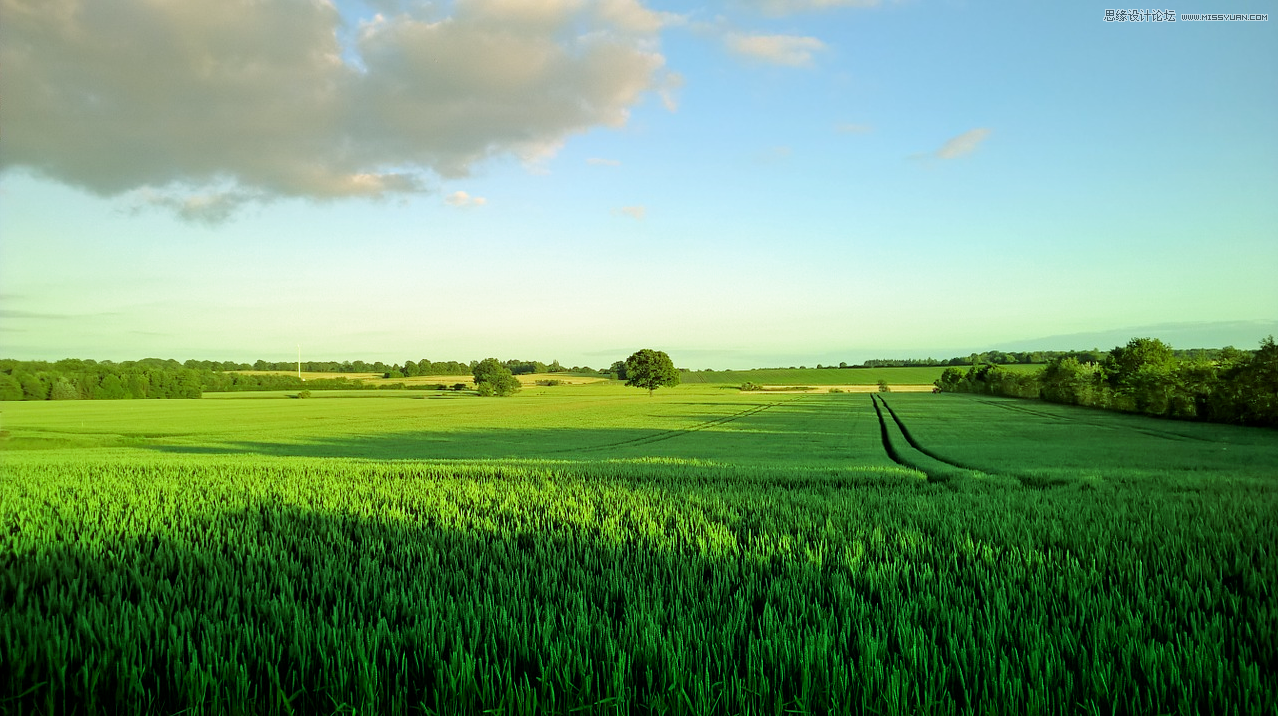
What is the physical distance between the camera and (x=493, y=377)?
4761 inches

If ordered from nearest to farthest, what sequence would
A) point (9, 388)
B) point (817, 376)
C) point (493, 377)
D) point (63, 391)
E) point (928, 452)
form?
point (928, 452) < point (9, 388) < point (63, 391) < point (493, 377) < point (817, 376)

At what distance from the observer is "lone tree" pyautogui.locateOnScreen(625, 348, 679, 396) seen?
419ft

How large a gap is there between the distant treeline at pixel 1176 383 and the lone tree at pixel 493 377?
293ft

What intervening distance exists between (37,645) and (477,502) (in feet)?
24.1

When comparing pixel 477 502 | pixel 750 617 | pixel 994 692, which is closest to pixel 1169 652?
pixel 994 692

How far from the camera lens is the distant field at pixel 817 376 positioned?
172 meters

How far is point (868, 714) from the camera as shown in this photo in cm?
358

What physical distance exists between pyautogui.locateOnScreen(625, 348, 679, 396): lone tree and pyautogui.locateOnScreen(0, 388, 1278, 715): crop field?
370 feet

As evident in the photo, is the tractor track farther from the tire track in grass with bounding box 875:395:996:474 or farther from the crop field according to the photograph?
the crop field

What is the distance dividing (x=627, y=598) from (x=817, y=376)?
606ft

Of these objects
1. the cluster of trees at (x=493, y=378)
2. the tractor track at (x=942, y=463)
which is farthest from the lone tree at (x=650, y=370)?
the tractor track at (x=942, y=463)

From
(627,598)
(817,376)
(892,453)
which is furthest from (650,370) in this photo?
(627,598)

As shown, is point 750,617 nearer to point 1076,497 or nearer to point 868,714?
point 868,714

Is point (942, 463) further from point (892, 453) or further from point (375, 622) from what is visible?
point (375, 622)
